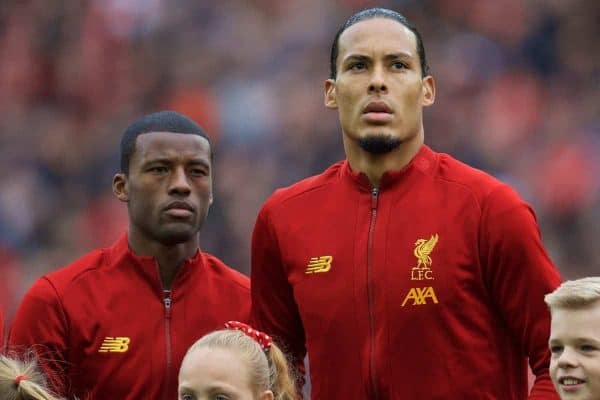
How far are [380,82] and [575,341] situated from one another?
1061 millimetres

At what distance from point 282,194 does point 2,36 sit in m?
7.15

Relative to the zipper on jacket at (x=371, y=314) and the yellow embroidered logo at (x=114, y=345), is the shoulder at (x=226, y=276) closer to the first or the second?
the yellow embroidered logo at (x=114, y=345)

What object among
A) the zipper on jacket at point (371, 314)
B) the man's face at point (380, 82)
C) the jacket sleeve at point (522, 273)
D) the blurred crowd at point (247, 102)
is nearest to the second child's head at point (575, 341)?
the jacket sleeve at point (522, 273)

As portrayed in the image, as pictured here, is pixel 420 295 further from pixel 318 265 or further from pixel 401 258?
pixel 318 265

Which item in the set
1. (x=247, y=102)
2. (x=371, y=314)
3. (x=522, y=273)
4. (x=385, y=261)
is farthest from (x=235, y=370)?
(x=247, y=102)

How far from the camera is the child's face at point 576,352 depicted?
175 inches

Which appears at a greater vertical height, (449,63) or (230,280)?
(449,63)

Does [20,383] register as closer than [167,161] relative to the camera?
A: Yes

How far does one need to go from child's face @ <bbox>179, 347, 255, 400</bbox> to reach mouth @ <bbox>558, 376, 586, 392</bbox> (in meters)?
0.94

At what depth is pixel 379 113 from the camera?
16.1 feet

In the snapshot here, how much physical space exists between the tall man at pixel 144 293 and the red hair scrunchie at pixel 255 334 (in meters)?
0.48

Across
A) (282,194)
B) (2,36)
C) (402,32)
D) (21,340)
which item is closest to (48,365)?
(21,340)

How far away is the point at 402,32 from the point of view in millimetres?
5016

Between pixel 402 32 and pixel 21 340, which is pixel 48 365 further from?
pixel 402 32
